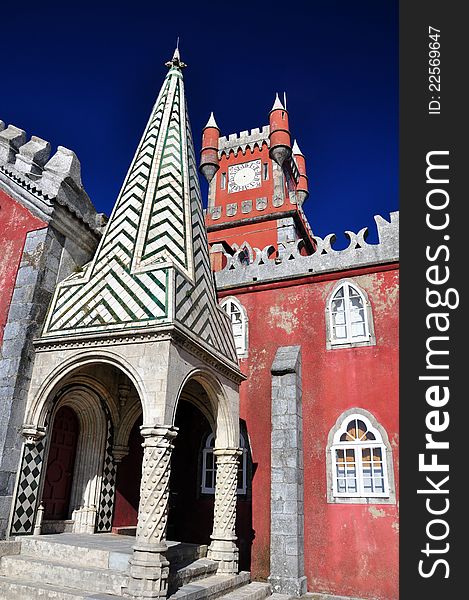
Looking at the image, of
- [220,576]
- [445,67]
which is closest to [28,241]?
[220,576]

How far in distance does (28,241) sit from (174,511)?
786 centimetres

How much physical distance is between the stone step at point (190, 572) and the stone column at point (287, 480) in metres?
1.93

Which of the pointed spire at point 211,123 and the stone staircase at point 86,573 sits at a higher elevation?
the pointed spire at point 211,123

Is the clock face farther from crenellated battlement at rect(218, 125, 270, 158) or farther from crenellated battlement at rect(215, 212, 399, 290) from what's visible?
crenellated battlement at rect(215, 212, 399, 290)

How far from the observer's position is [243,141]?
89.0ft

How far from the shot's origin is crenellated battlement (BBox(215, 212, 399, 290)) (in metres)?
12.8

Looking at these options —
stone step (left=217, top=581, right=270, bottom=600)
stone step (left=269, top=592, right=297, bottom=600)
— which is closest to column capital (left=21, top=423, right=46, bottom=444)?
stone step (left=217, top=581, right=270, bottom=600)

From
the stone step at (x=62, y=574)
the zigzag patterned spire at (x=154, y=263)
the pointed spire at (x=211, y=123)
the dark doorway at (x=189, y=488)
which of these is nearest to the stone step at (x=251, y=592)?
the stone step at (x=62, y=574)

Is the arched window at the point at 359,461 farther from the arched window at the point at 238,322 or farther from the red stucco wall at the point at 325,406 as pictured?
the arched window at the point at 238,322

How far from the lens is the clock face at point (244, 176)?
25.6 meters

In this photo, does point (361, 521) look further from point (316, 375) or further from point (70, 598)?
point (70, 598)

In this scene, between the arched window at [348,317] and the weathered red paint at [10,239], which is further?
the arched window at [348,317]

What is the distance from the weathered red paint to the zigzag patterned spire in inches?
40.6

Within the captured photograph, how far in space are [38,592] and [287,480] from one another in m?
5.56
